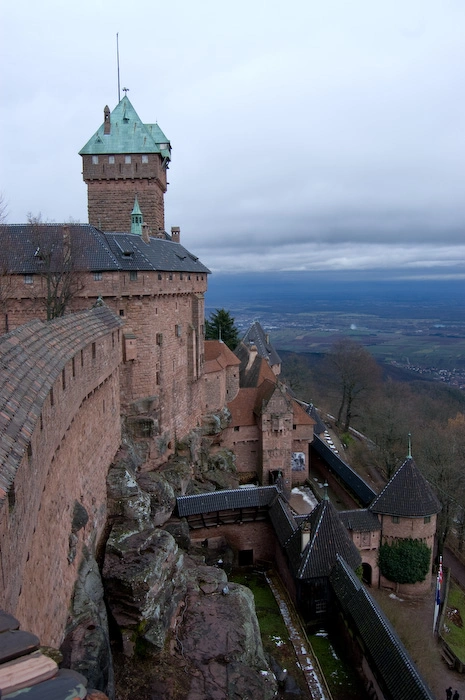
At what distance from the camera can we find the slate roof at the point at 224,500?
23.0 metres

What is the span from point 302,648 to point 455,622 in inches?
398

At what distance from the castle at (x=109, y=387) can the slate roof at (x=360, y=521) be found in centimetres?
8

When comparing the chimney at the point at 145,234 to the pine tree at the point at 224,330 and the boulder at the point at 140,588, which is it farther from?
the pine tree at the point at 224,330

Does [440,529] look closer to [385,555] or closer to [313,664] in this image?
[385,555]

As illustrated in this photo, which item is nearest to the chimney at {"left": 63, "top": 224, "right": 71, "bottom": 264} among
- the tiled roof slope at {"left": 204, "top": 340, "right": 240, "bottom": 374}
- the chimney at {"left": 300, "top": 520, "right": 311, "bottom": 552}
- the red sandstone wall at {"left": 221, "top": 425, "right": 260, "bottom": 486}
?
the tiled roof slope at {"left": 204, "top": 340, "right": 240, "bottom": 374}

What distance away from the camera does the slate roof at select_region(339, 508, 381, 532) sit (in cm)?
2338

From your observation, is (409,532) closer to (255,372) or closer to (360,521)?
(360,521)

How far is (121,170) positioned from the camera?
26641 millimetres

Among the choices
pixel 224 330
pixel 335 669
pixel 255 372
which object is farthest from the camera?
pixel 224 330

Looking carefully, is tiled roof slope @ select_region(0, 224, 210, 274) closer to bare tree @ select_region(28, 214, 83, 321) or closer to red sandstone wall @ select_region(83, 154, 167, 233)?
bare tree @ select_region(28, 214, 83, 321)

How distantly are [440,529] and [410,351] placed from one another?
117 m

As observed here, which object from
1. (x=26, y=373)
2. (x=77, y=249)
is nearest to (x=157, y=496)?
(x=77, y=249)

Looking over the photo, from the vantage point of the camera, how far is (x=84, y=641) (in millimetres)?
9648

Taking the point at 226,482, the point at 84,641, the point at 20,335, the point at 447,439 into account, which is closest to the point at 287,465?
the point at 226,482
